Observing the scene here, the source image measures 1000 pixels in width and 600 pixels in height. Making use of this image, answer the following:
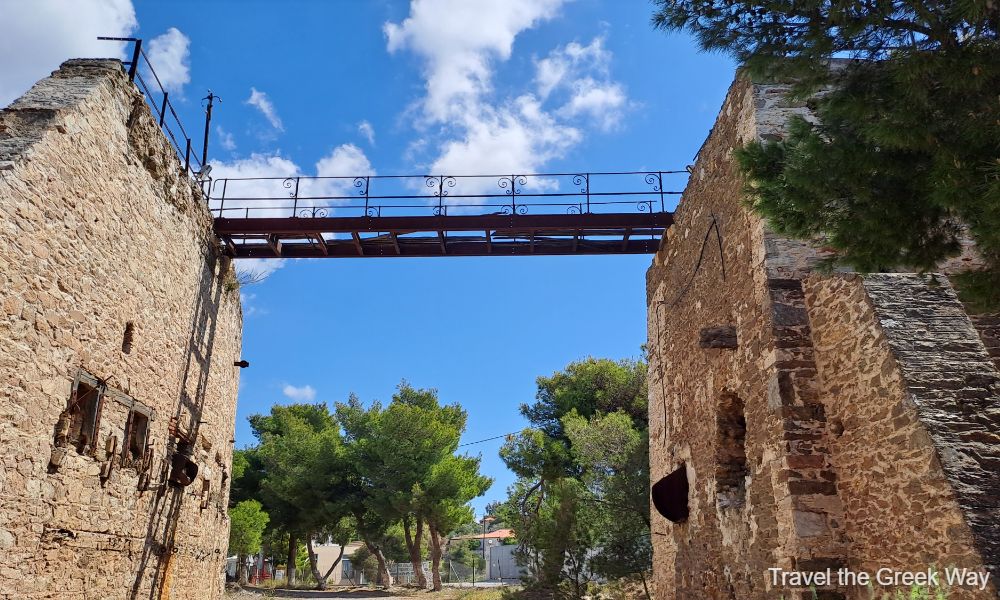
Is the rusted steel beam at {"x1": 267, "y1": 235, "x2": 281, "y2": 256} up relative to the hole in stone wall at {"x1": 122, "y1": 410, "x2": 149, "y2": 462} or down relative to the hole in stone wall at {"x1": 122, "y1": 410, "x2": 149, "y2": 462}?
up

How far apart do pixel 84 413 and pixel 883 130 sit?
778 cm

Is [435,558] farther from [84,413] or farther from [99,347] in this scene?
[99,347]

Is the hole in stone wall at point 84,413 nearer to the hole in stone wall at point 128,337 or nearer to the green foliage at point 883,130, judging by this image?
the hole in stone wall at point 128,337

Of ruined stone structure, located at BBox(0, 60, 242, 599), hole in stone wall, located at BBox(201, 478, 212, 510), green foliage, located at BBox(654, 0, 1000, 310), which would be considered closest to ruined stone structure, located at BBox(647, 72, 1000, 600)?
green foliage, located at BBox(654, 0, 1000, 310)

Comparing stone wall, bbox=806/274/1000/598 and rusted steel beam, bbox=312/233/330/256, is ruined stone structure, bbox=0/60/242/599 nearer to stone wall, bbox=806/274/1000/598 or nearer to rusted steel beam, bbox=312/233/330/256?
rusted steel beam, bbox=312/233/330/256

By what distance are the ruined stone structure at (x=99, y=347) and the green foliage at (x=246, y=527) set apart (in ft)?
51.7

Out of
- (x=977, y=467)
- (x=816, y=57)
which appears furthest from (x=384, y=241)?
(x=977, y=467)

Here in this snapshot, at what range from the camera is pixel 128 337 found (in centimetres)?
839

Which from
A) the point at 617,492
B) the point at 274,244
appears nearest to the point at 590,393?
the point at 617,492

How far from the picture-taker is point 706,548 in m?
8.63

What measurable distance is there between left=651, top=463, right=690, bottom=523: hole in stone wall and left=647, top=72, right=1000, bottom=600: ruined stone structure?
3 cm

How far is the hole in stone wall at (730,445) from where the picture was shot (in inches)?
326

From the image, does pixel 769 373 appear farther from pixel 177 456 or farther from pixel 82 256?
pixel 177 456

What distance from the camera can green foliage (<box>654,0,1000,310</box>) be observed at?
4.21 metres
